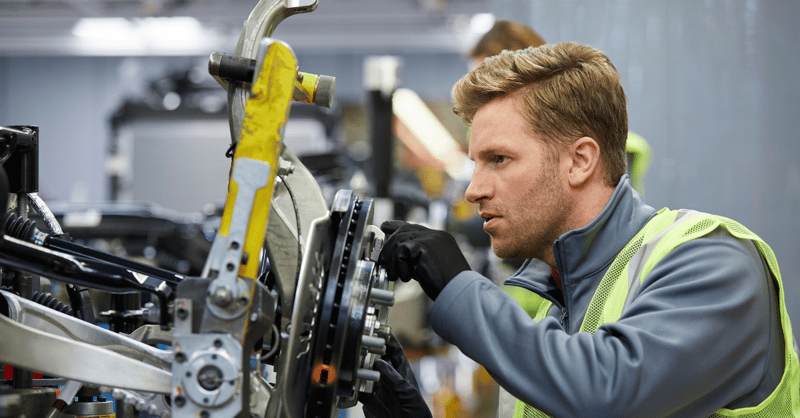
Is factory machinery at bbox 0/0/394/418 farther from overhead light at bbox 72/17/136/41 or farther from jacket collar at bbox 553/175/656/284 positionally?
overhead light at bbox 72/17/136/41

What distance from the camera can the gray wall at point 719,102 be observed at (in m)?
2.90

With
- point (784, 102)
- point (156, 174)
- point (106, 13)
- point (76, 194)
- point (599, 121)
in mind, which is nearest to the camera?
point (599, 121)

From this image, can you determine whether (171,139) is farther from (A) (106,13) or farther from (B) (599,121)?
(B) (599,121)

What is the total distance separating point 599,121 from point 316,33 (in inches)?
331

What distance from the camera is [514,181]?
3.77ft

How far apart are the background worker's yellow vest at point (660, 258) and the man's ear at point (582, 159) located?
0.14 m

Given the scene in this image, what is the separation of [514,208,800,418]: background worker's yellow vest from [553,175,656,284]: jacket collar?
0.06 meters

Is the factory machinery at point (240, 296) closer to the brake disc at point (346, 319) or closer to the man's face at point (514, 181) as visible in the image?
the brake disc at point (346, 319)

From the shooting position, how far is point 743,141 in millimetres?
2945

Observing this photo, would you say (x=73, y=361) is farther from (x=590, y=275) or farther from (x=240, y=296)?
(x=590, y=275)

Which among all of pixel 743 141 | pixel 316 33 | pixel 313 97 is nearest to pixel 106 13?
pixel 316 33

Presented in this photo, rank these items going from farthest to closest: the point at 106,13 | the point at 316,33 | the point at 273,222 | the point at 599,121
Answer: the point at 316,33
the point at 106,13
the point at 599,121
the point at 273,222

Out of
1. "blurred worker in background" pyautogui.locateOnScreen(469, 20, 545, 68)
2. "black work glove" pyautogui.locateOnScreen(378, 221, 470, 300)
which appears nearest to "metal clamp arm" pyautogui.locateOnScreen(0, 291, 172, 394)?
"black work glove" pyautogui.locateOnScreen(378, 221, 470, 300)

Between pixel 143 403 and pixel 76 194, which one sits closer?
pixel 143 403
